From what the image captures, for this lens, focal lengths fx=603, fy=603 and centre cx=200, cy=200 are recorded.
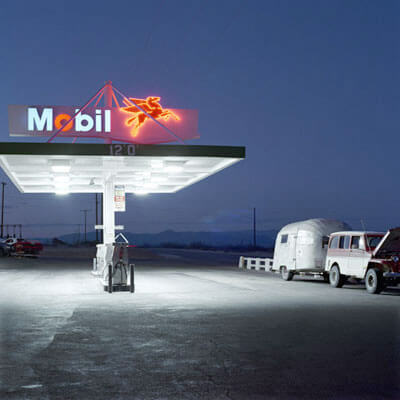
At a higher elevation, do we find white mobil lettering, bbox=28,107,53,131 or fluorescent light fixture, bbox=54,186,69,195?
white mobil lettering, bbox=28,107,53,131

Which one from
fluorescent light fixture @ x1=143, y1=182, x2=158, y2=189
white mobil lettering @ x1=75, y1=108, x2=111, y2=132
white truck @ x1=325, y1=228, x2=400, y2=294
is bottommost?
white truck @ x1=325, y1=228, x2=400, y2=294

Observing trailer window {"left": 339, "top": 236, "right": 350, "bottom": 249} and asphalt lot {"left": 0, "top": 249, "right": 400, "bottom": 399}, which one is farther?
trailer window {"left": 339, "top": 236, "right": 350, "bottom": 249}

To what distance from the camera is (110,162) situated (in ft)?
76.2

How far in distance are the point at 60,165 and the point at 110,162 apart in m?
2.00

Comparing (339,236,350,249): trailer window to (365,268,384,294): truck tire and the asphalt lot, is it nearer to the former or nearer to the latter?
(365,268,384,294): truck tire

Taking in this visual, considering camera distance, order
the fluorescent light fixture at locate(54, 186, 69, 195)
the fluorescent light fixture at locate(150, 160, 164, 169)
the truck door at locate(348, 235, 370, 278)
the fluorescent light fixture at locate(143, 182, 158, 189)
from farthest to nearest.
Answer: the fluorescent light fixture at locate(54, 186, 69, 195) → the fluorescent light fixture at locate(143, 182, 158, 189) → the fluorescent light fixture at locate(150, 160, 164, 169) → the truck door at locate(348, 235, 370, 278)

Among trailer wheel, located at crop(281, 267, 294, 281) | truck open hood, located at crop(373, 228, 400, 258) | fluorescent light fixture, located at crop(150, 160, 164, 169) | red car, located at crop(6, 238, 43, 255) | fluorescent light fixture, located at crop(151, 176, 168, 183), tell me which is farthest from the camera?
red car, located at crop(6, 238, 43, 255)

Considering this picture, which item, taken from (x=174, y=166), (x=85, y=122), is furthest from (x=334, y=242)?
(x=85, y=122)

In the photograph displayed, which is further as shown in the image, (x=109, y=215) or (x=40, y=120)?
(x=40, y=120)

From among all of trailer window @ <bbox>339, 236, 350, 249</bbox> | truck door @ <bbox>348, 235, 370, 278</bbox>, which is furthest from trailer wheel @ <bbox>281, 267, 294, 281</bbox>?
truck door @ <bbox>348, 235, 370, 278</bbox>

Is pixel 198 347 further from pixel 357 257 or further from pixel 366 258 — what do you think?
pixel 357 257

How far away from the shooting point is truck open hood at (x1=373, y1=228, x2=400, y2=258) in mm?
19922

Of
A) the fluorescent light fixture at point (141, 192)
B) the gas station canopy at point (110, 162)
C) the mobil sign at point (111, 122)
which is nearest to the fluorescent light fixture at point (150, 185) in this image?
the gas station canopy at point (110, 162)

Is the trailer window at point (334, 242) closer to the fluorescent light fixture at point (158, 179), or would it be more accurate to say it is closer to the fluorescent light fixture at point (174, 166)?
the fluorescent light fixture at point (174, 166)
